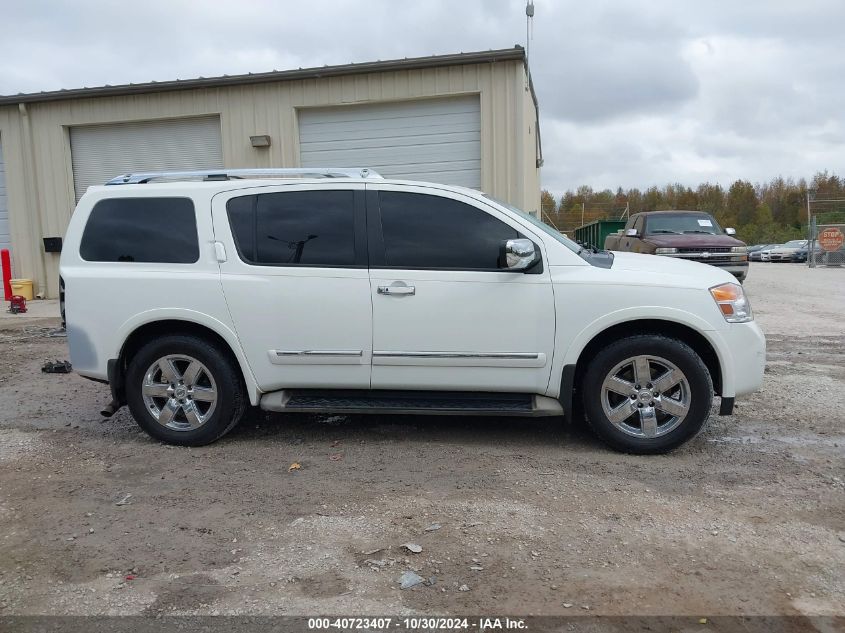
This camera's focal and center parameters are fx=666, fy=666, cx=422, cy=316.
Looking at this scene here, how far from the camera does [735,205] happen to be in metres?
59.5

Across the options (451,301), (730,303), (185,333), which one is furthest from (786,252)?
(185,333)

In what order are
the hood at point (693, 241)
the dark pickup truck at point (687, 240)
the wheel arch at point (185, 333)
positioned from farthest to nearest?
the hood at point (693, 241) < the dark pickup truck at point (687, 240) < the wheel arch at point (185, 333)

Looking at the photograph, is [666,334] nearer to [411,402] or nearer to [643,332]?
[643,332]

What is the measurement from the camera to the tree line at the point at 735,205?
5084 centimetres

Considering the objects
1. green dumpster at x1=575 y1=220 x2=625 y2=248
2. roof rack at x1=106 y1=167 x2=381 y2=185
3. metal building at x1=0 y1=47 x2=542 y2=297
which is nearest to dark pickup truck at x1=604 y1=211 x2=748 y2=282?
metal building at x1=0 y1=47 x2=542 y2=297

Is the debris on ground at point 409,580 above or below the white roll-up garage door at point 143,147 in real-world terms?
below

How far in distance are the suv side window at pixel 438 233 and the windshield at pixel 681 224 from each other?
10354 mm

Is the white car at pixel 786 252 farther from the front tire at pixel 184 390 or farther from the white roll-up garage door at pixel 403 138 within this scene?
the front tire at pixel 184 390

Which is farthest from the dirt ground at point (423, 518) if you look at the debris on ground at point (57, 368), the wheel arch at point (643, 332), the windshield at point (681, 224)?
the windshield at point (681, 224)

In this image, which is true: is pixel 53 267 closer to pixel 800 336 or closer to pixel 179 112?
pixel 179 112

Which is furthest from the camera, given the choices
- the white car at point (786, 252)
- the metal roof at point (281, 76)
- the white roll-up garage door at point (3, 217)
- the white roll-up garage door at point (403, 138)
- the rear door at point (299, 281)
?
the white car at point (786, 252)

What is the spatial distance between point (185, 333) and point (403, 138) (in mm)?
8626

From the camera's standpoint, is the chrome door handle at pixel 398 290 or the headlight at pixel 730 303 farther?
the chrome door handle at pixel 398 290

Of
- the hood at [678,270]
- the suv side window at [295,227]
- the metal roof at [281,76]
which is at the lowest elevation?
the hood at [678,270]
